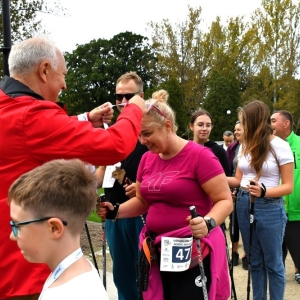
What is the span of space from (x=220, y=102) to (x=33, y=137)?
30194 mm

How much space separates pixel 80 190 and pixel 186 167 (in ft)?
4.20

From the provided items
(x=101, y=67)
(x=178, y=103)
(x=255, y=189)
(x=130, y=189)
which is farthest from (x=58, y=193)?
(x=101, y=67)

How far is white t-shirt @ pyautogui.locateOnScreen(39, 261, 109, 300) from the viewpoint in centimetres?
152

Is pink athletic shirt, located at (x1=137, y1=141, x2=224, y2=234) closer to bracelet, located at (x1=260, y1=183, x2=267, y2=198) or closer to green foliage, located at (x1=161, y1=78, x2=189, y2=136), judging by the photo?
bracelet, located at (x1=260, y1=183, x2=267, y2=198)

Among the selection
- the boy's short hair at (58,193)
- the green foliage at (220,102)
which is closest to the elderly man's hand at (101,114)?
the boy's short hair at (58,193)

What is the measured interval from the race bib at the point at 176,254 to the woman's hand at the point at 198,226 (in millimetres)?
152

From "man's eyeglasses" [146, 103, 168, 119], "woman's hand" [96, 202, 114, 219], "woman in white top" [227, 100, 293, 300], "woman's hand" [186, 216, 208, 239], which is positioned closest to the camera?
"woman's hand" [186, 216, 208, 239]

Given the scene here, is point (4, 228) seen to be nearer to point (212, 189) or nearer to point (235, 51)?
point (212, 189)

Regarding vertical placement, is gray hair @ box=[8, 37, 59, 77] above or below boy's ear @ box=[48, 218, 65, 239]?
above

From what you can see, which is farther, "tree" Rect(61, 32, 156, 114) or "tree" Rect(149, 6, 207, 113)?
"tree" Rect(61, 32, 156, 114)

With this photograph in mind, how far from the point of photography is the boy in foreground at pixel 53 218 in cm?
164

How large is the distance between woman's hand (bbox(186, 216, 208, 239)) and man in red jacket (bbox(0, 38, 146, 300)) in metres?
0.66

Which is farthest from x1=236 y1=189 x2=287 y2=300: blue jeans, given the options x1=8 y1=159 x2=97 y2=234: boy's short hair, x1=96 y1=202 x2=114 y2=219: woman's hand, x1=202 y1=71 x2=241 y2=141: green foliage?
x1=202 y1=71 x2=241 y2=141: green foliage

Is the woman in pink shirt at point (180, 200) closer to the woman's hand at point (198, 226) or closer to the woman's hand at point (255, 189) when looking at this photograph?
the woman's hand at point (198, 226)
